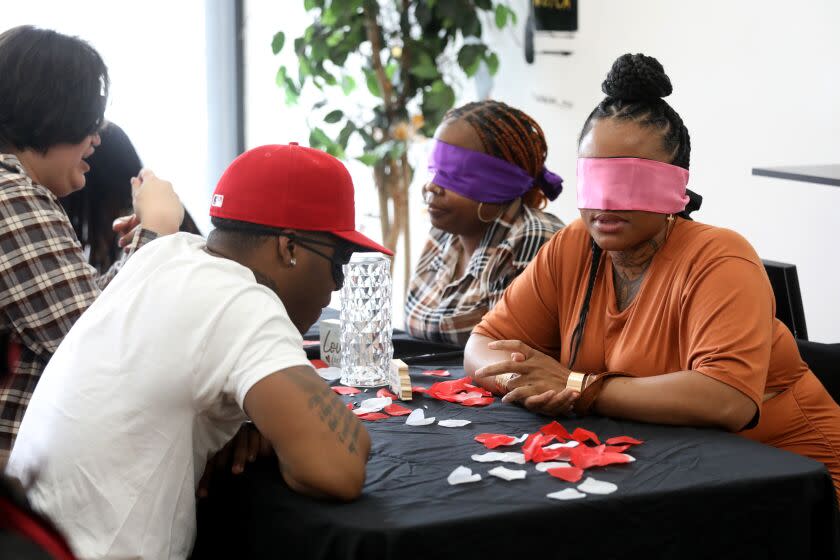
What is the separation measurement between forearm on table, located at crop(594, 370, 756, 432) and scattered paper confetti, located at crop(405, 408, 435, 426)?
339 mm

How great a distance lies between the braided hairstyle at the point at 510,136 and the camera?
2834 millimetres

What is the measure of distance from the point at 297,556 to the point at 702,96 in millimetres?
2593

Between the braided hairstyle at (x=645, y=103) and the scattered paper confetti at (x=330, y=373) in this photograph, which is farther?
the scattered paper confetti at (x=330, y=373)

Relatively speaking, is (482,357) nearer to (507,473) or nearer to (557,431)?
(557,431)

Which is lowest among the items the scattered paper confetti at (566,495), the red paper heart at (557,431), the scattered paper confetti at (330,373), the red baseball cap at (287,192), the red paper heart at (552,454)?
the scattered paper confetti at (330,373)

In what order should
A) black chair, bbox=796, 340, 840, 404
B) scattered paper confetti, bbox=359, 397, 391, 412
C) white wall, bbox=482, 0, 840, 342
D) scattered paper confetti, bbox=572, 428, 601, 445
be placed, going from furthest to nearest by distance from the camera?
1. white wall, bbox=482, 0, 840, 342
2. black chair, bbox=796, 340, 840, 404
3. scattered paper confetti, bbox=359, 397, 391, 412
4. scattered paper confetti, bbox=572, 428, 601, 445

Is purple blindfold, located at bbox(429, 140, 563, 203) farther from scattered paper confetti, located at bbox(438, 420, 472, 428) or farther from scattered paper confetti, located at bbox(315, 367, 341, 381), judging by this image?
scattered paper confetti, located at bbox(438, 420, 472, 428)

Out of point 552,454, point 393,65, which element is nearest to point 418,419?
point 552,454

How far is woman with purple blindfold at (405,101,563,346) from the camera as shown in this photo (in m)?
2.75

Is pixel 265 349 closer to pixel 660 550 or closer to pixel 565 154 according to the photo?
pixel 660 550

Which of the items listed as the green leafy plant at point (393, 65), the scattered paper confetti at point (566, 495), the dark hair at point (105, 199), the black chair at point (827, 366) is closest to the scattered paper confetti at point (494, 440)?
the scattered paper confetti at point (566, 495)

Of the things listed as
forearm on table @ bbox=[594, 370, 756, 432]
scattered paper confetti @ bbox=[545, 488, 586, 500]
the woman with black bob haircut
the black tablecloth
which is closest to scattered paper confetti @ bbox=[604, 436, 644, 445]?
the black tablecloth

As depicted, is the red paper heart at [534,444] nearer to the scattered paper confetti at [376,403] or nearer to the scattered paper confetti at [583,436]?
the scattered paper confetti at [583,436]

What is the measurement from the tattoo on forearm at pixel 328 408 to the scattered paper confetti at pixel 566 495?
0.94ft
